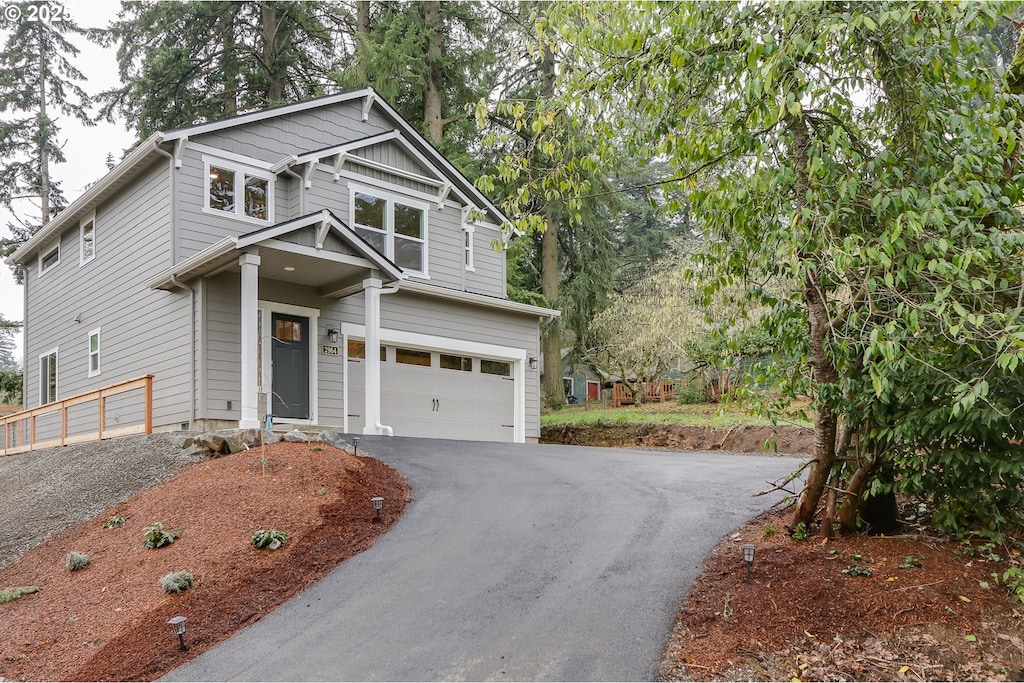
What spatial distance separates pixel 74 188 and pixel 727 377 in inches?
936

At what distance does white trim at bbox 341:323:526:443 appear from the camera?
1424 cm

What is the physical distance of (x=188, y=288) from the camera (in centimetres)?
1227

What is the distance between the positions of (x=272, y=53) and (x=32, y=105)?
927 centimetres

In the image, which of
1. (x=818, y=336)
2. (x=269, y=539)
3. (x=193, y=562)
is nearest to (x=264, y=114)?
(x=269, y=539)

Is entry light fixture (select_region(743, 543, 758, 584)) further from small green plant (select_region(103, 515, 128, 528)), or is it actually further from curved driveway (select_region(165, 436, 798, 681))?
small green plant (select_region(103, 515, 128, 528))

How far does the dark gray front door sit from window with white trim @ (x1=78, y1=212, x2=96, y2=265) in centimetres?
505

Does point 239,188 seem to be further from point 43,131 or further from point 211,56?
point 43,131

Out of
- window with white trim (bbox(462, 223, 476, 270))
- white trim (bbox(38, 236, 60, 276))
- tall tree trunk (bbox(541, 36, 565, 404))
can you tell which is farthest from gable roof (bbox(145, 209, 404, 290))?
tall tree trunk (bbox(541, 36, 565, 404))

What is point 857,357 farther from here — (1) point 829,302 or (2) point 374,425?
(2) point 374,425

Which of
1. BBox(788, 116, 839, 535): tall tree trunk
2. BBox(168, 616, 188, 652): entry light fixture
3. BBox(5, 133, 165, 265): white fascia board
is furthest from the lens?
BBox(5, 133, 165, 265): white fascia board

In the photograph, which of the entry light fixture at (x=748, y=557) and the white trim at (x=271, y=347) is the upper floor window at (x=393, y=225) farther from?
the entry light fixture at (x=748, y=557)

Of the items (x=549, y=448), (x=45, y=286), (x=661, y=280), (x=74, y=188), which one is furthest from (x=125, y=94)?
(x=549, y=448)

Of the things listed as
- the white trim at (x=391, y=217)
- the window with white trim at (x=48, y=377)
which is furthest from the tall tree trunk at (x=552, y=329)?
the window with white trim at (x=48, y=377)

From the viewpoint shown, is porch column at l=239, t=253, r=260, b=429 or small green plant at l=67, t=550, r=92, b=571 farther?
porch column at l=239, t=253, r=260, b=429
